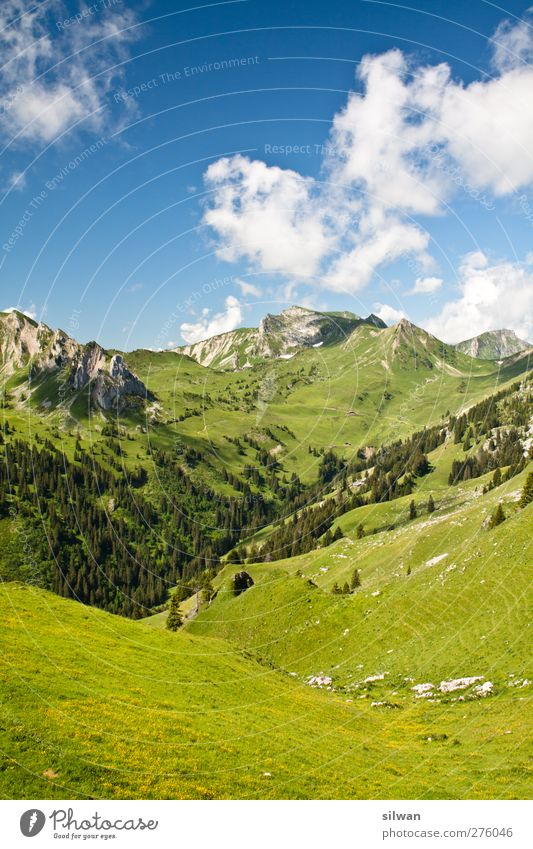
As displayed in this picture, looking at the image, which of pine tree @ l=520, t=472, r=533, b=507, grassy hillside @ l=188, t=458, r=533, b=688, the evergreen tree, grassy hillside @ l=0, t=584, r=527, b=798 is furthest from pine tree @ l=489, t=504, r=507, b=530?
the evergreen tree

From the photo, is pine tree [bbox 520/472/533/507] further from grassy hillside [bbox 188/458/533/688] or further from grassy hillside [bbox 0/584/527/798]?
grassy hillside [bbox 0/584/527/798]

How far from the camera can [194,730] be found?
26203 mm

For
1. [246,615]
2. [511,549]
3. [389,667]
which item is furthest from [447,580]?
[246,615]

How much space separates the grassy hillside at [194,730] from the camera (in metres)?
20.2

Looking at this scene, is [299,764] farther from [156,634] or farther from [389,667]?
[389,667]

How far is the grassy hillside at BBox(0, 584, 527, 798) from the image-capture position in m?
20.2

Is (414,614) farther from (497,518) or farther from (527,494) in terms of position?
(527,494)

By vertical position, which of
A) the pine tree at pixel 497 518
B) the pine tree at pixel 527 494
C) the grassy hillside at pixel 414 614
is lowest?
the grassy hillside at pixel 414 614

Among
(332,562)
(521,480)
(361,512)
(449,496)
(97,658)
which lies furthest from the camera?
(361,512)

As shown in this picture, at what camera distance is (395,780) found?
1014 inches

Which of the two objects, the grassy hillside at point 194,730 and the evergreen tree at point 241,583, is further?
Answer: the evergreen tree at point 241,583

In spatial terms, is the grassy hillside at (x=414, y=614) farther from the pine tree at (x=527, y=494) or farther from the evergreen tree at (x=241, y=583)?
the evergreen tree at (x=241, y=583)

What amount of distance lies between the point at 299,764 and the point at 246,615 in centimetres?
5769

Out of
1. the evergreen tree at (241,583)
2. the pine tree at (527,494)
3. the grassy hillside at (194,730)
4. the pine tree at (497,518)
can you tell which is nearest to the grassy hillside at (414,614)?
the pine tree at (527,494)
